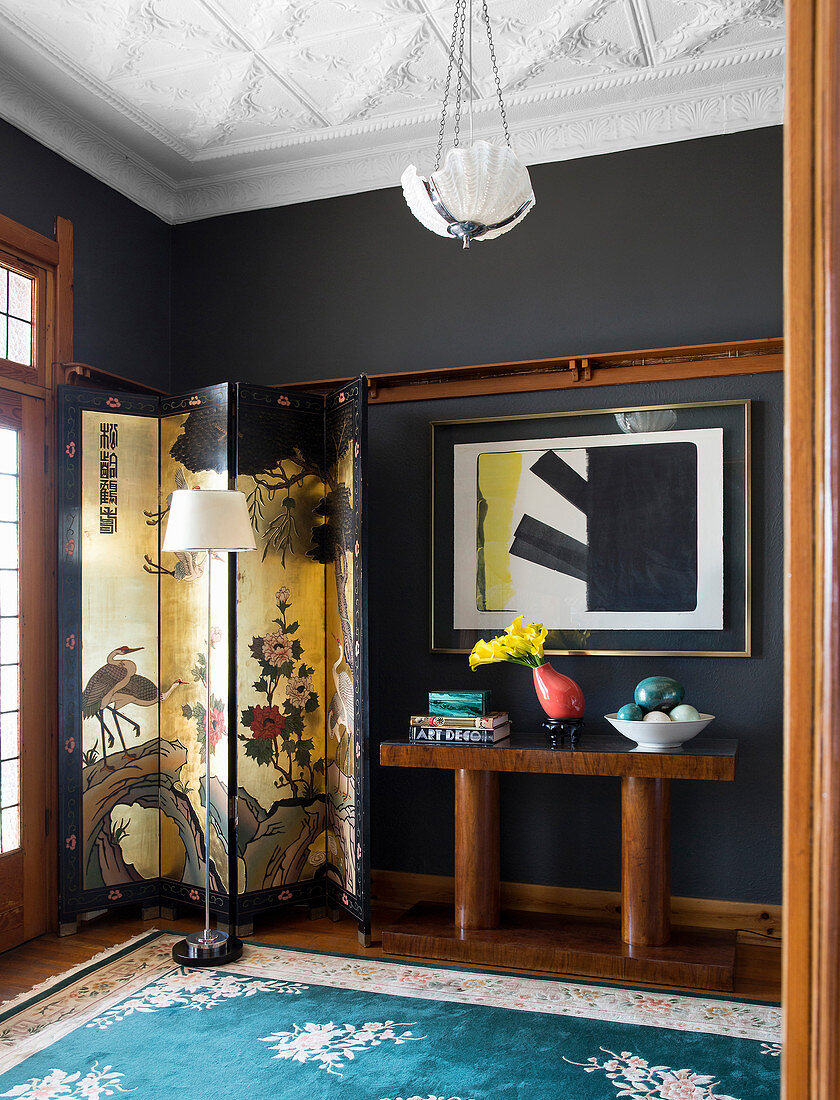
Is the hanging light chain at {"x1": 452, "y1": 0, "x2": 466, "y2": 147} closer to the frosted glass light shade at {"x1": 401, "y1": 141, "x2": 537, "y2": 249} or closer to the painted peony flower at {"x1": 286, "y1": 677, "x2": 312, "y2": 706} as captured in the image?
the frosted glass light shade at {"x1": 401, "y1": 141, "x2": 537, "y2": 249}

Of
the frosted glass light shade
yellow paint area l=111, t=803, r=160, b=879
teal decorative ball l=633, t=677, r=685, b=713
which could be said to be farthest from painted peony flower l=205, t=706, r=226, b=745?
the frosted glass light shade

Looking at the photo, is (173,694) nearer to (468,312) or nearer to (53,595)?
(53,595)

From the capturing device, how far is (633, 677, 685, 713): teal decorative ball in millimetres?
3379

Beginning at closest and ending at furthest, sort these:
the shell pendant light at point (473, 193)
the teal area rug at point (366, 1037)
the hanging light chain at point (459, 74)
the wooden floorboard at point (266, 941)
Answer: the shell pendant light at point (473, 193), the teal area rug at point (366, 1037), the hanging light chain at point (459, 74), the wooden floorboard at point (266, 941)

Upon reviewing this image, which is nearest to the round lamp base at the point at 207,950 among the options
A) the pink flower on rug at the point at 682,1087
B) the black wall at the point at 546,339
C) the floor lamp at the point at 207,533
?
the floor lamp at the point at 207,533

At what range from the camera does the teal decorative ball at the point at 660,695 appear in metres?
3.38

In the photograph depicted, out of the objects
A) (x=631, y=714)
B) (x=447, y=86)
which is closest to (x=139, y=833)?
(x=631, y=714)

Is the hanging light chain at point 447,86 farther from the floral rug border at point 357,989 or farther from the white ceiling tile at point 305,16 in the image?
the floral rug border at point 357,989

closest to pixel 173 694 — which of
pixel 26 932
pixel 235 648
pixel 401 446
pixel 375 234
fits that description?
pixel 235 648

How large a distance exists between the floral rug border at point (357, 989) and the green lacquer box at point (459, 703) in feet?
3.19

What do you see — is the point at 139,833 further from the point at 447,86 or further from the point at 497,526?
the point at 447,86

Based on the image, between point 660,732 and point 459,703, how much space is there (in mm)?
813

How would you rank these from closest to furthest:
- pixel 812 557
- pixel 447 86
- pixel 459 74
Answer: pixel 812 557 < pixel 459 74 < pixel 447 86

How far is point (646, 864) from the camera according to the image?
338cm
